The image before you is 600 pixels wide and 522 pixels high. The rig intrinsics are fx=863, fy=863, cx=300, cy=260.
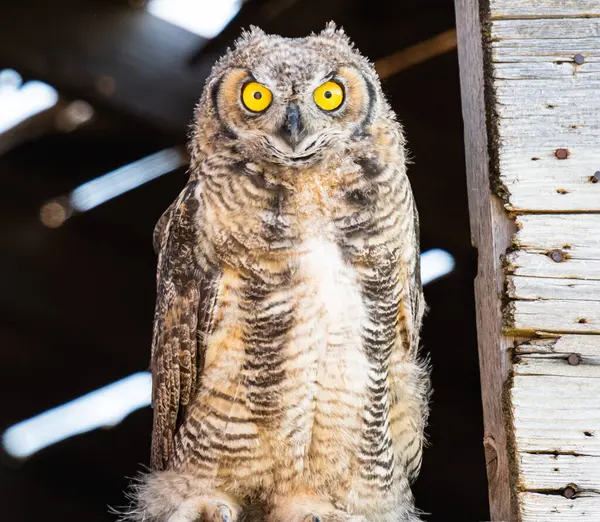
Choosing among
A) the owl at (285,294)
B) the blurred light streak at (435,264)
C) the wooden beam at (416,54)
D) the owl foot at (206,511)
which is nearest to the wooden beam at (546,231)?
the owl at (285,294)

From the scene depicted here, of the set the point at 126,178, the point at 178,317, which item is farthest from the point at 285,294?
the point at 126,178

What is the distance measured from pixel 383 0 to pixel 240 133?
171 cm

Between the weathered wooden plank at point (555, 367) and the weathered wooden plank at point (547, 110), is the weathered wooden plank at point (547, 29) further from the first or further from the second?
the weathered wooden plank at point (555, 367)

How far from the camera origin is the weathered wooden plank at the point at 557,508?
1.89m

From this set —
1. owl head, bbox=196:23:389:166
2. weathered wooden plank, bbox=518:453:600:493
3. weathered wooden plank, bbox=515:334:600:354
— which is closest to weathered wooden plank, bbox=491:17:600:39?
owl head, bbox=196:23:389:166

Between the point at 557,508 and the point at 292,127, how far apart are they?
103cm

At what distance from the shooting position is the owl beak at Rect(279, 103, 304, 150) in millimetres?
1941

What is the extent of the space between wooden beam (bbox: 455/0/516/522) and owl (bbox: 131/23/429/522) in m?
0.18

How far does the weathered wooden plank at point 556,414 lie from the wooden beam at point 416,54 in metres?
1.98

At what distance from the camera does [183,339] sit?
82.1 inches

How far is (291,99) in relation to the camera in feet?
6.52

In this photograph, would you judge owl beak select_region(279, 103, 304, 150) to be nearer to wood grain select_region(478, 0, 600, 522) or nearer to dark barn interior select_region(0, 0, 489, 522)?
wood grain select_region(478, 0, 600, 522)

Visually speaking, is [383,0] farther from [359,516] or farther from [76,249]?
[359,516]

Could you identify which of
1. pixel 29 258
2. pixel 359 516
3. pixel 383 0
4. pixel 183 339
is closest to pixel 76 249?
pixel 29 258
